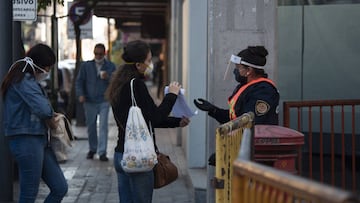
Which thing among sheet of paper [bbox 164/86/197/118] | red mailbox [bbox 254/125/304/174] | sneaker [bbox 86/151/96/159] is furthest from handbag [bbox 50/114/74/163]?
sneaker [bbox 86/151/96/159]

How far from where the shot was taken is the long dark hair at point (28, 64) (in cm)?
→ 638

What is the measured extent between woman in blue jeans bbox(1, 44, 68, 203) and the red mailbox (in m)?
1.88

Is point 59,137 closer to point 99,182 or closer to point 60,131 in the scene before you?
point 60,131

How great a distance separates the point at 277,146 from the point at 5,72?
3899 mm

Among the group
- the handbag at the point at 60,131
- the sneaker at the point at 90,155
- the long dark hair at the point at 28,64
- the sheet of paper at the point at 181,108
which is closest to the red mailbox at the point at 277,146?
the sheet of paper at the point at 181,108

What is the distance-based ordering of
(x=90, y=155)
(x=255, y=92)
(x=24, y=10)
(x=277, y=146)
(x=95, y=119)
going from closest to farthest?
(x=277, y=146) < (x=255, y=92) < (x=24, y=10) < (x=90, y=155) < (x=95, y=119)

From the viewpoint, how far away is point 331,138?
27.4 ft

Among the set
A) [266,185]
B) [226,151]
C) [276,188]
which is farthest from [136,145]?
[276,188]

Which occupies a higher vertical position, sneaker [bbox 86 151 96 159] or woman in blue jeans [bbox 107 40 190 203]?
woman in blue jeans [bbox 107 40 190 203]

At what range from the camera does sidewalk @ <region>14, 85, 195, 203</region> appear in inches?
347

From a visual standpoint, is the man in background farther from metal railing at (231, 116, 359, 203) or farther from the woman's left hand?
metal railing at (231, 116, 359, 203)

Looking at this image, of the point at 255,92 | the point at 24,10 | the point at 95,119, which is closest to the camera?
the point at 255,92

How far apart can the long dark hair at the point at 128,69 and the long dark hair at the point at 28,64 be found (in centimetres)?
81

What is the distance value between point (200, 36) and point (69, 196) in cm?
283
